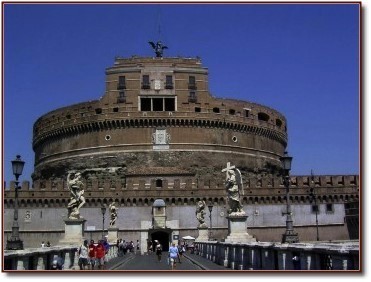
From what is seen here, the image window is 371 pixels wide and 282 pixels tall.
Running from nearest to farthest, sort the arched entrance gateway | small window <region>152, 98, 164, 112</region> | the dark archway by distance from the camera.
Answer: the arched entrance gateway
the dark archway
small window <region>152, 98, 164, 112</region>

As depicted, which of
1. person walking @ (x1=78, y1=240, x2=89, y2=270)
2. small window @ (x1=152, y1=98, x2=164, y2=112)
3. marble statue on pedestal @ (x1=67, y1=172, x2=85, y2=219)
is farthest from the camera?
small window @ (x1=152, y1=98, x2=164, y2=112)

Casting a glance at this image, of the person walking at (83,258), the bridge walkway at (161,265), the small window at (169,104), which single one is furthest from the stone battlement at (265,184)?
the person walking at (83,258)

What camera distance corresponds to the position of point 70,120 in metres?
47.5

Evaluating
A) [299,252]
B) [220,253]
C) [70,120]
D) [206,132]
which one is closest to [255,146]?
[206,132]

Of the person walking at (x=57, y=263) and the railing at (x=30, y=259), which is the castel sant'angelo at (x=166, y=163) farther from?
the railing at (x=30, y=259)

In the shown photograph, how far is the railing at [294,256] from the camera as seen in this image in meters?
6.71

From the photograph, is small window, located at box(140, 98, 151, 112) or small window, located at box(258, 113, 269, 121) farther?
small window, located at box(258, 113, 269, 121)

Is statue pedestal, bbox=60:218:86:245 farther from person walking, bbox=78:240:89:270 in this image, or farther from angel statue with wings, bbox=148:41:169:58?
angel statue with wings, bbox=148:41:169:58

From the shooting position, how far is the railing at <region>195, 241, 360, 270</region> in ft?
22.0

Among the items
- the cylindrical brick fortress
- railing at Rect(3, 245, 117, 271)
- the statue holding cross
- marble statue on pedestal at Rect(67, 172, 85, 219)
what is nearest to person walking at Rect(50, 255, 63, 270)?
railing at Rect(3, 245, 117, 271)

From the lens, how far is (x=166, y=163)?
4403cm

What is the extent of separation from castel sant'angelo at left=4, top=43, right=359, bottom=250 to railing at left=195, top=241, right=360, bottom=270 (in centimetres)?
2550

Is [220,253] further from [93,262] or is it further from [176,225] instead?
[176,225]

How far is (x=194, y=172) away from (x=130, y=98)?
25.9ft
